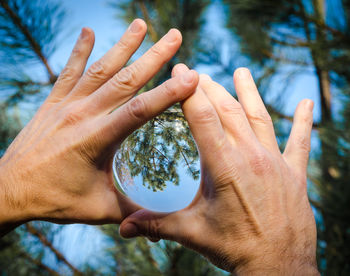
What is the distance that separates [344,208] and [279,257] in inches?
39.5

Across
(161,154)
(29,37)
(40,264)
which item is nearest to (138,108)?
(161,154)

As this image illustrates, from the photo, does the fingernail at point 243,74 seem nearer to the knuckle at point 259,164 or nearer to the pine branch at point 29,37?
the knuckle at point 259,164

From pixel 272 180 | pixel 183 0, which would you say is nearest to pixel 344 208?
pixel 272 180

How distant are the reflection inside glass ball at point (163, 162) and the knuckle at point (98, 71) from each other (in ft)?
0.83

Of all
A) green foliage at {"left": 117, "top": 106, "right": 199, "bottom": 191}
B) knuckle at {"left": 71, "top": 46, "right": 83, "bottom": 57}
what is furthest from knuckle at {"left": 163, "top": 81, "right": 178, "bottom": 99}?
knuckle at {"left": 71, "top": 46, "right": 83, "bottom": 57}

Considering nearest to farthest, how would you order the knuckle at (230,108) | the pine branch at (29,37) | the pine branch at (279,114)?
the knuckle at (230,108)
the pine branch at (29,37)
the pine branch at (279,114)

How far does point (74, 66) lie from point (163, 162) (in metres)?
0.56

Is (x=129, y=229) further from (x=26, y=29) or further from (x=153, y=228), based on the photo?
(x=26, y=29)

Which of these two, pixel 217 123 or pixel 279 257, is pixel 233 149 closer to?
pixel 217 123

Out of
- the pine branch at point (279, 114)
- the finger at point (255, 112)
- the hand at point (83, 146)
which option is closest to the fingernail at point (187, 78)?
the hand at point (83, 146)

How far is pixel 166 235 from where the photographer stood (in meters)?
0.92

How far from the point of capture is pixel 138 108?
0.78 meters

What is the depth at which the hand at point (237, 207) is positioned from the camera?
0.81 m

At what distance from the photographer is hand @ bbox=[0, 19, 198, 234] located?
795 millimetres
